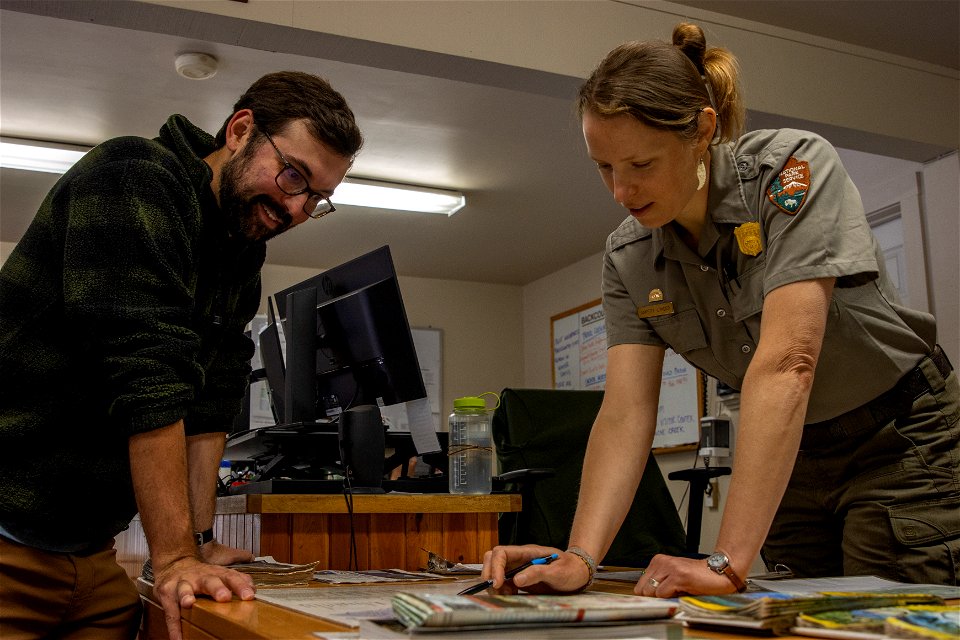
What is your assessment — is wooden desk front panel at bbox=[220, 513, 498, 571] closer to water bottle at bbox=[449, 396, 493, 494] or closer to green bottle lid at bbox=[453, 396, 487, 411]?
water bottle at bbox=[449, 396, 493, 494]

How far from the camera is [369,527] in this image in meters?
1.84

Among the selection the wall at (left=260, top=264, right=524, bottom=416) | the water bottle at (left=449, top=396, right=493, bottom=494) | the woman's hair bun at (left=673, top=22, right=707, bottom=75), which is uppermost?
the wall at (left=260, top=264, right=524, bottom=416)

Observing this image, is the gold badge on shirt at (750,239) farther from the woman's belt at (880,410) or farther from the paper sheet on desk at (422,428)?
the paper sheet on desk at (422,428)

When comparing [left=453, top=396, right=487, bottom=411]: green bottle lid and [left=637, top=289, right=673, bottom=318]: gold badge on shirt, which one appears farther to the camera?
[left=453, top=396, right=487, bottom=411]: green bottle lid

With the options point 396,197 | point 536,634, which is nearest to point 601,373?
point 396,197

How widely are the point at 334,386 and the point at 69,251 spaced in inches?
47.1

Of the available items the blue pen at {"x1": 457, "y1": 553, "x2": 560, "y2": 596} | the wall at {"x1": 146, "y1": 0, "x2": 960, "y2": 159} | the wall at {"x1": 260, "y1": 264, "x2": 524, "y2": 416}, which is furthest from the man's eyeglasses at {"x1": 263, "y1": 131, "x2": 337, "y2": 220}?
the wall at {"x1": 260, "y1": 264, "x2": 524, "y2": 416}

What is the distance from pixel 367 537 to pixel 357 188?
10.1 feet

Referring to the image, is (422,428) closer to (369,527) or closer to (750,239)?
(369,527)

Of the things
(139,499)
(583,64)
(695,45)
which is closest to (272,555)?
(139,499)

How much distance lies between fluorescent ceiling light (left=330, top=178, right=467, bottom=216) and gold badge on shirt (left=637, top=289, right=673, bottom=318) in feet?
11.0

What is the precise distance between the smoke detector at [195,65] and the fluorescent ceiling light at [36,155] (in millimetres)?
1046

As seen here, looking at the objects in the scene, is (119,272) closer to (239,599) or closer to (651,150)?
(239,599)

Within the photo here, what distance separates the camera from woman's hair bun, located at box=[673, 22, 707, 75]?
1.29 m
